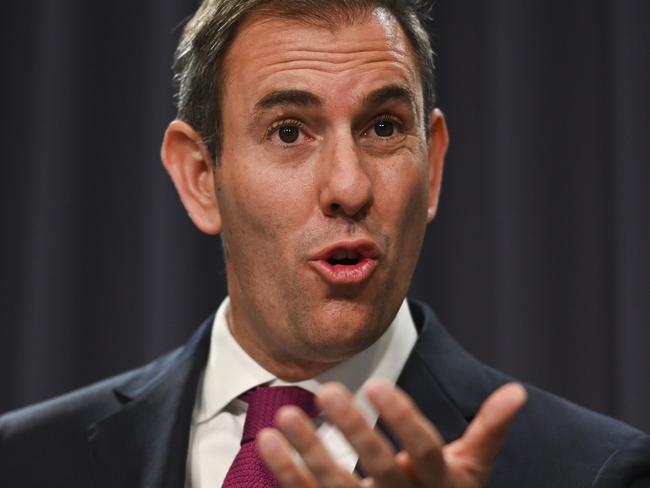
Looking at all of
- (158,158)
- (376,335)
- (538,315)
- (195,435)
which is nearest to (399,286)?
(376,335)

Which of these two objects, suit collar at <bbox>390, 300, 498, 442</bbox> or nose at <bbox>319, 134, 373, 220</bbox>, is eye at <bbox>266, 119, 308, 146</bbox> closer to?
nose at <bbox>319, 134, 373, 220</bbox>

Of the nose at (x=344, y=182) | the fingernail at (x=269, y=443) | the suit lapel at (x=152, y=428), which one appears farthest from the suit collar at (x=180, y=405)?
the fingernail at (x=269, y=443)

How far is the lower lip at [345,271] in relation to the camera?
161 centimetres

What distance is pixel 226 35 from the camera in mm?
1808

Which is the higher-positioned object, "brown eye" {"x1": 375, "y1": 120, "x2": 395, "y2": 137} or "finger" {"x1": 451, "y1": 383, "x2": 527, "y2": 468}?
"brown eye" {"x1": 375, "y1": 120, "x2": 395, "y2": 137}

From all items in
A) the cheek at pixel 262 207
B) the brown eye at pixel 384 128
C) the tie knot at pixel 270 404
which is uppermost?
the brown eye at pixel 384 128

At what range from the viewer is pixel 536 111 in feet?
8.50

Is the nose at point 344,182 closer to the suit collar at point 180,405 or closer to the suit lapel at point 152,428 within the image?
the suit collar at point 180,405

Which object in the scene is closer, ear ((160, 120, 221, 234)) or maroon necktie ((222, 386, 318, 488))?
maroon necktie ((222, 386, 318, 488))

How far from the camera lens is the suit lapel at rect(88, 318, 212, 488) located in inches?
70.2

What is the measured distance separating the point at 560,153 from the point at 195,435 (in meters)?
1.21

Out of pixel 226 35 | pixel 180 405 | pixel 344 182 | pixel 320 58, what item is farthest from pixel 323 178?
pixel 180 405

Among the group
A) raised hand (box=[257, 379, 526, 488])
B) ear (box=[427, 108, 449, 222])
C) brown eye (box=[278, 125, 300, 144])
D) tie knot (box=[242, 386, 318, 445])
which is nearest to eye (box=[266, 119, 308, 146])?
brown eye (box=[278, 125, 300, 144])

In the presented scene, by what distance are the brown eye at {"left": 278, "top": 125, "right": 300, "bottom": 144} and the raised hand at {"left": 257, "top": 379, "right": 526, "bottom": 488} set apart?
645 mm
